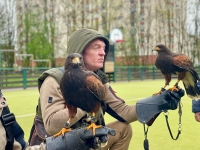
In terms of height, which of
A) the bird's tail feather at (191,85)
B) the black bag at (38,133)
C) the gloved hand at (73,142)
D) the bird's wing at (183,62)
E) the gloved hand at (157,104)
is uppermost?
the bird's wing at (183,62)

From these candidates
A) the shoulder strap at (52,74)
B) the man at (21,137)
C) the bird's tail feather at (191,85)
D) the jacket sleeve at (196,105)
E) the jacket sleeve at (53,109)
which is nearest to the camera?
the man at (21,137)

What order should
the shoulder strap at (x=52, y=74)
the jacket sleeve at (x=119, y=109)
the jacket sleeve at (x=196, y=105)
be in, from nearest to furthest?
1. the shoulder strap at (x=52, y=74)
2. the jacket sleeve at (x=119, y=109)
3. the jacket sleeve at (x=196, y=105)

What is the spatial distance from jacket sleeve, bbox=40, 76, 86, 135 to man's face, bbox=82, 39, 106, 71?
0.35m

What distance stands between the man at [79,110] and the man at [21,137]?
12.0 inches

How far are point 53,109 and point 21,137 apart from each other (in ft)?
1.19

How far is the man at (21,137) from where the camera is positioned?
1.96 meters

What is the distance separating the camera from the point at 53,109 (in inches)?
96.3

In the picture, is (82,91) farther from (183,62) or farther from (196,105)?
(196,105)

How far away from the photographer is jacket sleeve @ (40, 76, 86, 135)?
7.84 ft

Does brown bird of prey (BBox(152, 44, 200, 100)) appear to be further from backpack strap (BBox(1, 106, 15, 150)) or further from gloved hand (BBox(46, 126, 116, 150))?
backpack strap (BBox(1, 106, 15, 150))

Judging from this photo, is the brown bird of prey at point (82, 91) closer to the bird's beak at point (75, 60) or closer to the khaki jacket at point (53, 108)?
the bird's beak at point (75, 60)

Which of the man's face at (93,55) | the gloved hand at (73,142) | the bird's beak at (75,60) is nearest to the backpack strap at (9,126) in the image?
the gloved hand at (73,142)

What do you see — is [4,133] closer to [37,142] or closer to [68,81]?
[68,81]

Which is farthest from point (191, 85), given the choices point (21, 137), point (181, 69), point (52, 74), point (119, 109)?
point (21, 137)
